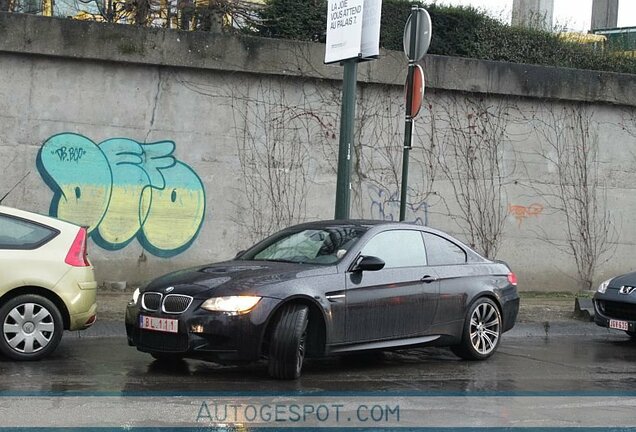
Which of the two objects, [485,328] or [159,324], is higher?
[159,324]

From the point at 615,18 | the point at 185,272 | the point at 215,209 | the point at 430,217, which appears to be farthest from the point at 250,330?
the point at 615,18

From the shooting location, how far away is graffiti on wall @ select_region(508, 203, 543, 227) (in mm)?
15508

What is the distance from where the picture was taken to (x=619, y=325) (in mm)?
11477

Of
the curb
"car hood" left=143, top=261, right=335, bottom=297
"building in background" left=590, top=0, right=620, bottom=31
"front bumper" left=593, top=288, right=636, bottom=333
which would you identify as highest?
"building in background" left=590, top=0, right=620, bottom=31

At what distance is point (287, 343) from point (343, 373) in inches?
41.0

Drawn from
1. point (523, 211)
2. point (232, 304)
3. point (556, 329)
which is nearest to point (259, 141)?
point (523, 211)

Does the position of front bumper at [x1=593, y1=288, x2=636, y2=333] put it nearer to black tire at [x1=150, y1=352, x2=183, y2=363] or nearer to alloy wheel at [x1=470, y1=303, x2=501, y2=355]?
alloy wheel at [x1=470, y1=303, x2=501, y2=355]

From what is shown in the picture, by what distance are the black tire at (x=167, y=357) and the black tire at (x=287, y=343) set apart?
83 centimetres

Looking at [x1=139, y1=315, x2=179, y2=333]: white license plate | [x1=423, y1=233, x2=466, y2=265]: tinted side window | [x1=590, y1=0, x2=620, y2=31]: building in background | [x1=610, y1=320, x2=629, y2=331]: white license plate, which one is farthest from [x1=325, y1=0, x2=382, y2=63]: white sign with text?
[x1=590, y1=0, x2=620, y2=31]: building in background

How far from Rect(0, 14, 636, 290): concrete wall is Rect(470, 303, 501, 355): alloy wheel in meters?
4.83

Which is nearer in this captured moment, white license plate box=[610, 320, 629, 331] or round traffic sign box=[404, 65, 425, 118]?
white license plate box=[610, 320, 629, 331]

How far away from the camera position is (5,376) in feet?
26.6

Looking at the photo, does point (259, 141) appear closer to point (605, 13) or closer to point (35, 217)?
point (35, 217)

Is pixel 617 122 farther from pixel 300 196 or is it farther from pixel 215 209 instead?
pixel 215 209
